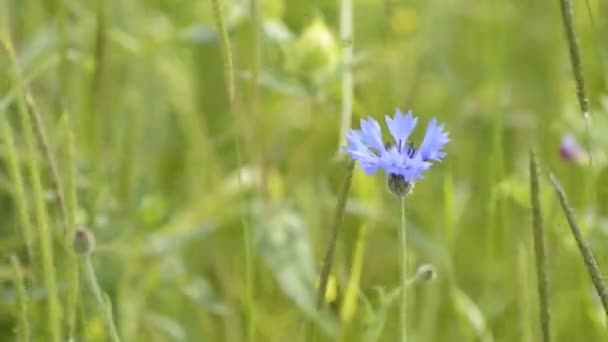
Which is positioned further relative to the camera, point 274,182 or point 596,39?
point 274,182

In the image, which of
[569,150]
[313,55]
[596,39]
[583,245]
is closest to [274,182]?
[313,55]

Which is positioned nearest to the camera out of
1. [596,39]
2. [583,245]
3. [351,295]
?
[583,245]

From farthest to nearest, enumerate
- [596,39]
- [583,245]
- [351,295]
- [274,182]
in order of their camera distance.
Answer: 1. [274,182]
2. [351,295]
3. [596,39]
4. [583,245]

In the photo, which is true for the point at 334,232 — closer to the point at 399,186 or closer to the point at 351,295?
the point at 399,186

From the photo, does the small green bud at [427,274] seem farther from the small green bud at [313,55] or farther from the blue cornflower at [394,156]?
the small green bud at [313,55]

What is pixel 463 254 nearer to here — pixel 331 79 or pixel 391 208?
pixel 391 208

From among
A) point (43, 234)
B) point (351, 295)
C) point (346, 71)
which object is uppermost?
point (346, 71)

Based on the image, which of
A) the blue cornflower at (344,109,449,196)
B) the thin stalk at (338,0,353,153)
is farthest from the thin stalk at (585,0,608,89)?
the thin stalk at (338,0,353,153)

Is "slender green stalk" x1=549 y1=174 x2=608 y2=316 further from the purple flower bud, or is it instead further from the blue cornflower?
the purple flower bud

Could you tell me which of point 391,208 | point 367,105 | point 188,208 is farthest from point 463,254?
point 188,208
